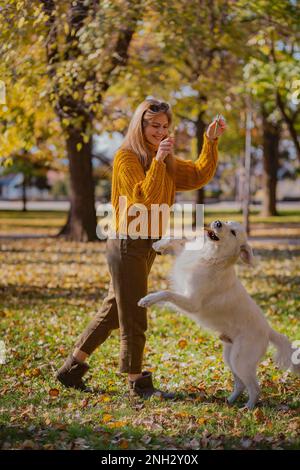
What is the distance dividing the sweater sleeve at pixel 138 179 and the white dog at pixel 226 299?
0.46 m

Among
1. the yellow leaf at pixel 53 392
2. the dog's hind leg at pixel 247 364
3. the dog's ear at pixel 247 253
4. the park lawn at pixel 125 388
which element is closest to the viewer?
the park lawn at pixel 125 388

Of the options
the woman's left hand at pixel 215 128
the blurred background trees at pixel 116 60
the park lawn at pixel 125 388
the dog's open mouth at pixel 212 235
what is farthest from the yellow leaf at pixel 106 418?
the blurred background trees at pixel 116 60

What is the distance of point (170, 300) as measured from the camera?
16.0 feet

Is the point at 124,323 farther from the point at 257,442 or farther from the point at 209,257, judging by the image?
the point at 257,442

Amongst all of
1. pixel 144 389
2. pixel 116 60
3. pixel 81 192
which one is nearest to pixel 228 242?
pixel 144 389

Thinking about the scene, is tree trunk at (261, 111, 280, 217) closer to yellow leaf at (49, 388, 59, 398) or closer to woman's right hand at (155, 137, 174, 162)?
yellow leaf at (49, 388, 59, 398)

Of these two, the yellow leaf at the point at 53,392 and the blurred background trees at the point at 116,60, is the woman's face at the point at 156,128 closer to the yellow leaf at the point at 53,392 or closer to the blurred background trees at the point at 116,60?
the blurred background trees at the point at 116,60

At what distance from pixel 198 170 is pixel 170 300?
1083mm

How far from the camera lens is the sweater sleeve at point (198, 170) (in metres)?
5.26

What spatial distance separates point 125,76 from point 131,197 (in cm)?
851

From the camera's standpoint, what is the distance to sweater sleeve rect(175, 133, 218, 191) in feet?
17.3

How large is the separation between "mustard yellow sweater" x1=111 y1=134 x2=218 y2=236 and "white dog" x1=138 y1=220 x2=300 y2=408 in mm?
349

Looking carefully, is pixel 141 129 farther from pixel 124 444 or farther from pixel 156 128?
pixel 124 444

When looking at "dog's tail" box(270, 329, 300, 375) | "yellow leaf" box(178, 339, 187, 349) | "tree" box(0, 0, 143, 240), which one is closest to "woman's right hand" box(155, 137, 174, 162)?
"dog's tail" box(270, 329, 300, 375)
